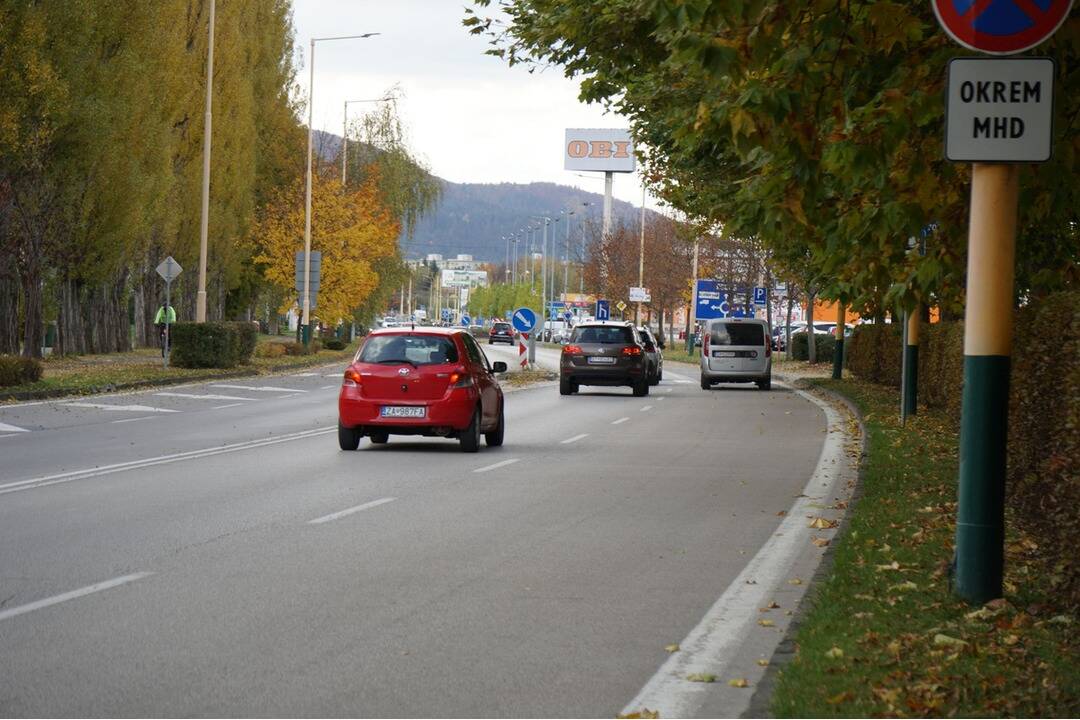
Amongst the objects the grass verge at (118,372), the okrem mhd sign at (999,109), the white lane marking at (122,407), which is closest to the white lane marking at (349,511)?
the okrem mhd sign at (999,109)

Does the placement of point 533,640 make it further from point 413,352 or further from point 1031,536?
point 413,352

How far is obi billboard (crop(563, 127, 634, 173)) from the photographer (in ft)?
491

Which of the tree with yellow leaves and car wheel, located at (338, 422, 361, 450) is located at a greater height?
the tree with yellow leaves

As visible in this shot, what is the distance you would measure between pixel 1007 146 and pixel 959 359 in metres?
12.6

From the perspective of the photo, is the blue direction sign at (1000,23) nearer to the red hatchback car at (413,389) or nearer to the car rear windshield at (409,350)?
the red hatchback car at (413,389)

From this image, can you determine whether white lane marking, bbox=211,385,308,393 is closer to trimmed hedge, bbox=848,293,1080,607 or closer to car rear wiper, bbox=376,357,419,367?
car rear wiper, bbox=376,357,419,367

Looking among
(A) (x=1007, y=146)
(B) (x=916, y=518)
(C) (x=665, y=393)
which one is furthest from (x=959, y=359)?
(C) (x=665, y=393)

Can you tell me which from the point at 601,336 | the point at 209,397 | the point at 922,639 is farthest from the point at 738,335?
the point at 922,639

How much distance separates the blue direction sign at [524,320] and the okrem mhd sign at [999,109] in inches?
1539

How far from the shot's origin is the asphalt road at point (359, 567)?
6941mm

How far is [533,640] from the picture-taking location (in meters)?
8.03

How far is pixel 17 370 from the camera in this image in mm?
31562

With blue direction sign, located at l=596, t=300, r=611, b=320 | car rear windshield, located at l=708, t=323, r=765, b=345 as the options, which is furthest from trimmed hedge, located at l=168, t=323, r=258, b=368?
blue direction sign, located at l=596, t=300, r=611, b=320

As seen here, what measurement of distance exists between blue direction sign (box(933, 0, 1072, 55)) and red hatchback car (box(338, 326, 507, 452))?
1219 cm
